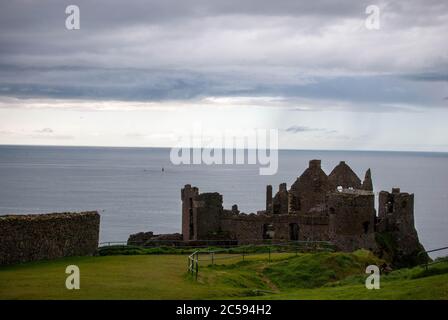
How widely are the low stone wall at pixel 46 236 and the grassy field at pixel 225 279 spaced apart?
893mm

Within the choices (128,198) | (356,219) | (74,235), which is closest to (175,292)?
(74,235)

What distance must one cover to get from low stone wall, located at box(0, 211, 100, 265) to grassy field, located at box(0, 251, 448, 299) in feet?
2.93

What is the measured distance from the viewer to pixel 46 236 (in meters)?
35.4

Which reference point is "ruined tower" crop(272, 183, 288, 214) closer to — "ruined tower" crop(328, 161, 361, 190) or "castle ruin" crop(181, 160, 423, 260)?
"castle ruin" crop(181, 160, 423, 260)

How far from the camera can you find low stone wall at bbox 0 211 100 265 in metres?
33.3

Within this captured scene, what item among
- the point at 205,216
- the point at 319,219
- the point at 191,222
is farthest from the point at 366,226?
the point at 191,222

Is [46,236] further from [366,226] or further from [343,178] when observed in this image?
[343,178]

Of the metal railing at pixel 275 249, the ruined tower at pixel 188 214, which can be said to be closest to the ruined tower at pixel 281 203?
the ruined tower at pixel 188 214

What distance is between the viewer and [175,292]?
25.2m

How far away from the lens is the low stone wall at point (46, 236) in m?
33.3

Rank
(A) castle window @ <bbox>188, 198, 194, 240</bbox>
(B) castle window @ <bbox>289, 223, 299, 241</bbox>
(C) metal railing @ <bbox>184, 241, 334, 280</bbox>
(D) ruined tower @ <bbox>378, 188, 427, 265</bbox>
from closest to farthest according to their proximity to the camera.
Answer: (C) metal railing @ <bbox>184, 241, 334, 280</bbox> < (D) ruined tower @ <bbox>378, 188, 427, 265</bbox> < (B) castle window @ <bbox>289, 223, 299, 241</bbox> < (A) castle window @ <bbox>188, 198, 194, 240</bbox>

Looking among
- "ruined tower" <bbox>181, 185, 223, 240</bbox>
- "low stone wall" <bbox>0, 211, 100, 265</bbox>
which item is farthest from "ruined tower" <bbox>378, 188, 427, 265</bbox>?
"low stone wall" <bbox>0, 211, 100, 265</bbox>

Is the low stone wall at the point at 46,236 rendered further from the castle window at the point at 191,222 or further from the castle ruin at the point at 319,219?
the castle window at the point at 191,222

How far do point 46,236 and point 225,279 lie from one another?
33.8 feet
